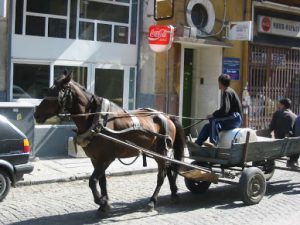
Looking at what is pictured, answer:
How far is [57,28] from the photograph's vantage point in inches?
479

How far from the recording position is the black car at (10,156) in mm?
7844

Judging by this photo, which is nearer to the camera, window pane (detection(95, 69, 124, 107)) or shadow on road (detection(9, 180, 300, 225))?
shadow on road (detection(9, 180, 300, 225))

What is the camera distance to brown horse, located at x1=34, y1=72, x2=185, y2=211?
257 inches

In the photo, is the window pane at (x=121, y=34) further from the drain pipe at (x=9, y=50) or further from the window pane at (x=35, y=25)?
the drain pipe at (x=9, y=50)

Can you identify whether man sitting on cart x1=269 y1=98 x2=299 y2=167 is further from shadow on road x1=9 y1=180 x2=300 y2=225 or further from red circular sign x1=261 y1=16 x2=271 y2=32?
red circular sign x1=261 y1=16 x2=271 y2=32

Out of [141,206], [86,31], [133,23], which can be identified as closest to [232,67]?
[133,23]

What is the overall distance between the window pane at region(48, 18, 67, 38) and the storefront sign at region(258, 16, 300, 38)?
7.21m

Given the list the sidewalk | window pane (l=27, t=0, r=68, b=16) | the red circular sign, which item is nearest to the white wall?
window pane (l=27, t=0, r=68, b=16)

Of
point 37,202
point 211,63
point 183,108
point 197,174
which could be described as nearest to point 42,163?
point 37,202

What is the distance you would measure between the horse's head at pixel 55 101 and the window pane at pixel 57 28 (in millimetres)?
5762

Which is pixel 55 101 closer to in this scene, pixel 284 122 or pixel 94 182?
pixel 94 182

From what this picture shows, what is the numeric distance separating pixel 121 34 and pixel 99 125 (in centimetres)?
706

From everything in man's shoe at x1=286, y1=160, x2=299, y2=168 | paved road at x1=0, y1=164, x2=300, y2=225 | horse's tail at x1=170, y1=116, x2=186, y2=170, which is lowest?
paved road at x1=0, y1=164, x2=300, y2=225

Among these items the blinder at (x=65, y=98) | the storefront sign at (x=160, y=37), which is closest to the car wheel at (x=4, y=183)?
the blinder at (x=65, y=98)
